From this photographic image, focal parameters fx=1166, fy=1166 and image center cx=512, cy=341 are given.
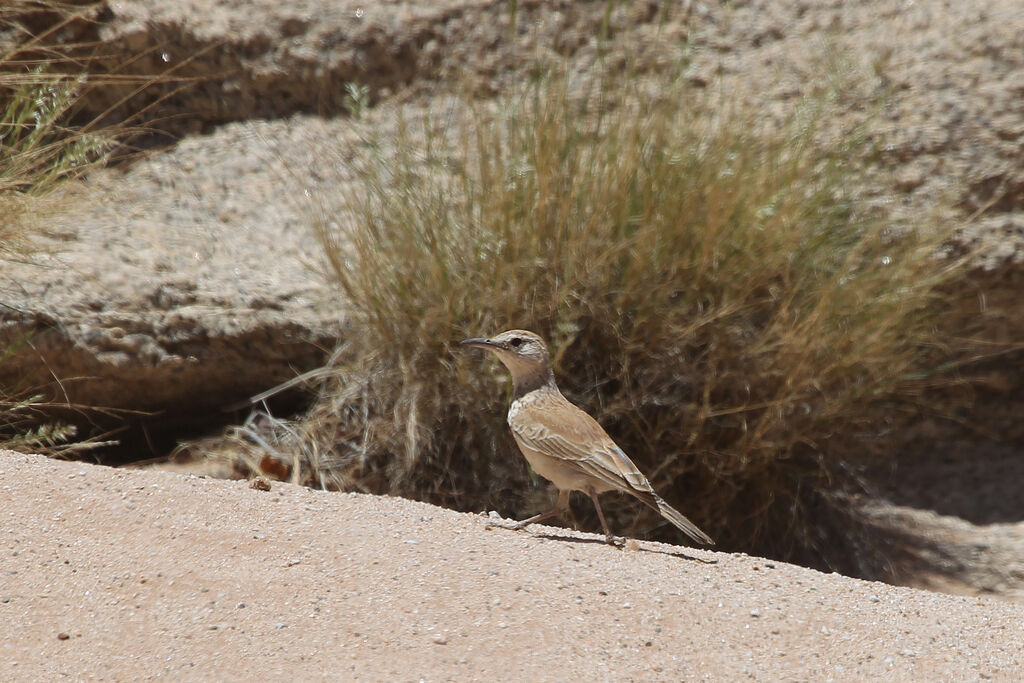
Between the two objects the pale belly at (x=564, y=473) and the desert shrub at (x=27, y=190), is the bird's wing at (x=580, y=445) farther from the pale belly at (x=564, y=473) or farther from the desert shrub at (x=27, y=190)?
the desert shrub at (x=27, y=190)

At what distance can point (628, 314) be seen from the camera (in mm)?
5633

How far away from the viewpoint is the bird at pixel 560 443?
4.52m

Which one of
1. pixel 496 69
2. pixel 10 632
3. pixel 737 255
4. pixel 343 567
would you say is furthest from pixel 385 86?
pixel 10 632

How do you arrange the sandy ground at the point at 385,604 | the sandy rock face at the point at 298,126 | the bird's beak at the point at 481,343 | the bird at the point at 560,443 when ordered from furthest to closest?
the sandy rock face at the point at 298,126 < the bird's beak at the point at 481,343 < the bird at the point at 560,443 < the sandy ground at the point at 385,604

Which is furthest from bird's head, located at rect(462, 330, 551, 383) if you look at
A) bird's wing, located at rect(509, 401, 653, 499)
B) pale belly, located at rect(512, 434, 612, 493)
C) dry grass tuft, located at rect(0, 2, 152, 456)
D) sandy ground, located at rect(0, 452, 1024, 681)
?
dry grass tuft, located at rect(0, 2, 152, 456)

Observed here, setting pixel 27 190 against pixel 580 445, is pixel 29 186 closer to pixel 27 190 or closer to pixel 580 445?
pixel 27 190

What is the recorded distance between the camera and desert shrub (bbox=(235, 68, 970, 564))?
5582 mm

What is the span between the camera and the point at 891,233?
21.5 ft

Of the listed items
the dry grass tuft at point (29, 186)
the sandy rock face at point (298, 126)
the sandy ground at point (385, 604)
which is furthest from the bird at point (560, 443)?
the dry grass tuft at point (29, 186)

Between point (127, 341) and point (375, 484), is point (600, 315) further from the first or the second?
point (127, 341)

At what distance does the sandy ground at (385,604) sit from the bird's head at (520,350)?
0.94 meters

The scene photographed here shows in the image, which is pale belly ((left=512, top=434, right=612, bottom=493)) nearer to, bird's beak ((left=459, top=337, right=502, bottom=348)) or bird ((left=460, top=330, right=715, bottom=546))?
bird ((left=460, top=330, right=715, bottom=546))

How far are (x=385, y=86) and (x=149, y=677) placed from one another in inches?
210

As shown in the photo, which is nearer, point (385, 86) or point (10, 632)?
point (10, 632)
